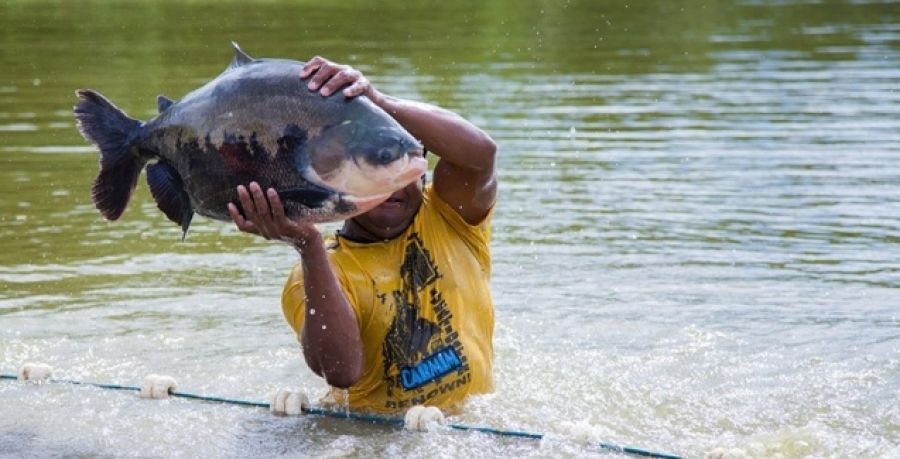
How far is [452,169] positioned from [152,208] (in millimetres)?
5197

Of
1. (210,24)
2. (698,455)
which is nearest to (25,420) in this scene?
(698,455)

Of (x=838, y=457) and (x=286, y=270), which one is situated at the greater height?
(x=838, y=457)

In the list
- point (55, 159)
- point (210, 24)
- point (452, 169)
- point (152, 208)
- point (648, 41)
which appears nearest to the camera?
point (452, 169)

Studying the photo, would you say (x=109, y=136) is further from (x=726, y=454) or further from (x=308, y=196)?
(x=726, y=454)

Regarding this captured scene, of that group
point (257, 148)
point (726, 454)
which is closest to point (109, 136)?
point (257, 148)

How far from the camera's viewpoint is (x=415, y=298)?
5238 mm

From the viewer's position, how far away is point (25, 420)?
5523 millimetres

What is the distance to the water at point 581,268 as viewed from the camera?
18.3 ft

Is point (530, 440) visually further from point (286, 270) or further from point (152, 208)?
point (152, 208)

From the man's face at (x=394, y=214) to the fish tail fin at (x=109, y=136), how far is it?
0.94 m

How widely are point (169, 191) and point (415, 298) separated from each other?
1.13 metres

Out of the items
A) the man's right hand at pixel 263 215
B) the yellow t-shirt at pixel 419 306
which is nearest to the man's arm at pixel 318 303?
the man's right hand at pixel 263 215

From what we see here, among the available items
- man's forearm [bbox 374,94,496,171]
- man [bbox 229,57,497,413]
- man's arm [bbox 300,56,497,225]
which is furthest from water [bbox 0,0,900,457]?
man's forearm [bbox 374,94,496,171]

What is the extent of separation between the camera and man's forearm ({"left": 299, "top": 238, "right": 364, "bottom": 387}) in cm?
472
